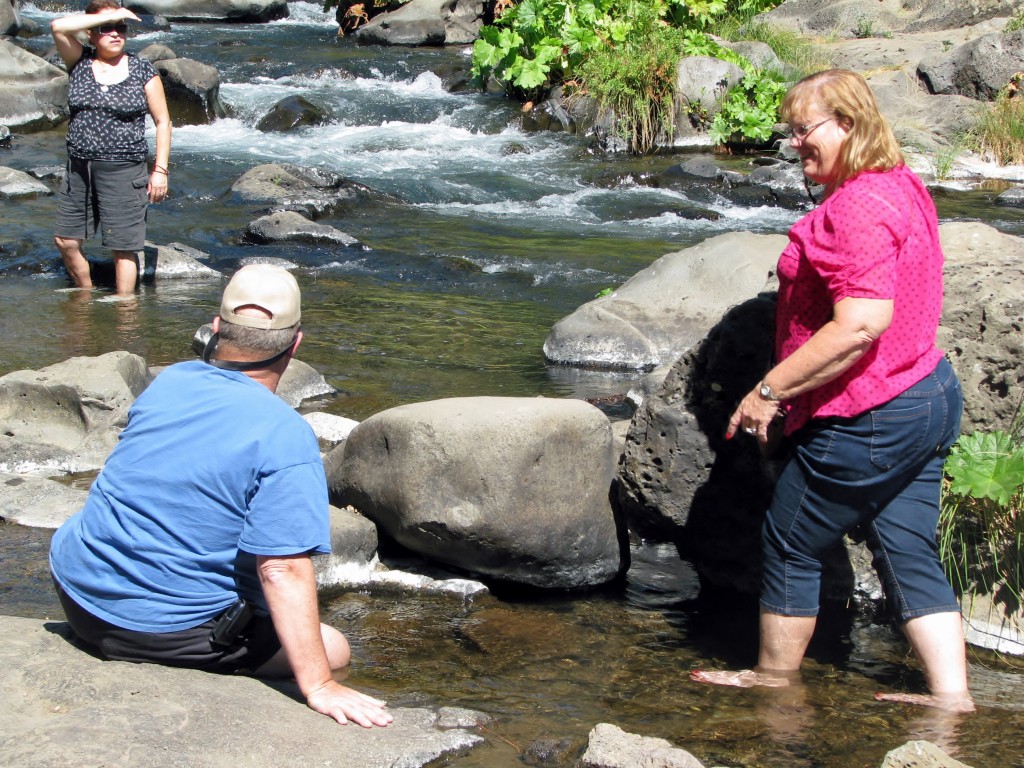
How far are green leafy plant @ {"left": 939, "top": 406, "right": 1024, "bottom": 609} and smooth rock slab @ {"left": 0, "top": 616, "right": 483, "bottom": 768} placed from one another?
182 centimetres

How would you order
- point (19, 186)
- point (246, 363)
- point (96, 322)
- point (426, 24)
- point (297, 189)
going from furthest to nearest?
1. point (426, 24)
2. point (297, 189)
3. point (19, 186)
4. point (96, 322)
5. point (246, 363)

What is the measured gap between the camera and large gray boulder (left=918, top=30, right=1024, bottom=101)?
15.8 meters

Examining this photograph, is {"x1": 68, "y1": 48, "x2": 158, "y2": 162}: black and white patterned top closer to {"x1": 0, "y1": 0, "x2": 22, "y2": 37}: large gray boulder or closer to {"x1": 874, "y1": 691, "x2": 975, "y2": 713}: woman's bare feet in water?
{"x1": 874, "y1": 691, "x2": 975, "y2": 713}: woman's bare feet in water

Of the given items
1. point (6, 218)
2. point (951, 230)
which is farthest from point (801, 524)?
point (6, 218)

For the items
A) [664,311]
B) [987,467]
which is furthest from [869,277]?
[664,311]

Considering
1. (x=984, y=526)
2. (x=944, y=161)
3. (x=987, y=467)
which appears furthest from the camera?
(x=944, y=161)

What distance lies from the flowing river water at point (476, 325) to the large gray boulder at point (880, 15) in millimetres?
6203

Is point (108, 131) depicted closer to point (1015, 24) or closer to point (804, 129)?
point (804, 129)

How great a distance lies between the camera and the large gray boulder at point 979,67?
15758 millimetres

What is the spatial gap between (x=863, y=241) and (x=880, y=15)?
19138 mm

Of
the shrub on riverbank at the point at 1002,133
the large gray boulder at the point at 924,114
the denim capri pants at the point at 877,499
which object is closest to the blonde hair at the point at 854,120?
the denim capri pants at the point at 877,499

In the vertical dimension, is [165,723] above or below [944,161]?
below

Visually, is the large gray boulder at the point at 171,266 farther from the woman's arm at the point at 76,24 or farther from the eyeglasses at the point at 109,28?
the eyeglasses at the point at 109,28

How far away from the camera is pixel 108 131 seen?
297 inches
